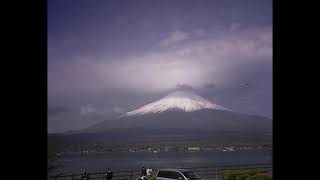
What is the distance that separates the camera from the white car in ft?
43.9

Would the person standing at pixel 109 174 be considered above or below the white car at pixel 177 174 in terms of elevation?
below

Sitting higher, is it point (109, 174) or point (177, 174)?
point (177, 174)

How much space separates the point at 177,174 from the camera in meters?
13.6

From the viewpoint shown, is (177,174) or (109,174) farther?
(109,174)

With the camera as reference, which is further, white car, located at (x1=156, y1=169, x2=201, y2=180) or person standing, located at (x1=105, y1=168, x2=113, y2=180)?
person standing, located at (x1=105, y1=168, x2=113, y2=180)

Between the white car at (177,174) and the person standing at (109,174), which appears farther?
the person standing at (109,174)

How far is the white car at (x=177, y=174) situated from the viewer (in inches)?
527

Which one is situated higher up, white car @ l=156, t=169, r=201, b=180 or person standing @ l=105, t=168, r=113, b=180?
white car @ l=156, t=169, r=201, b=180
